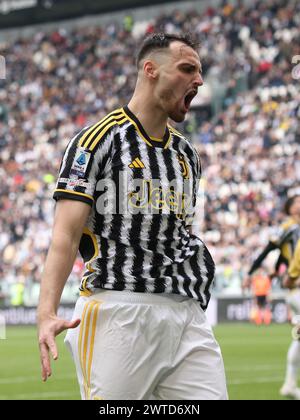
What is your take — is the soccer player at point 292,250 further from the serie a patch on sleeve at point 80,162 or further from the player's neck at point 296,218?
the serie a patch on sleeve at point 80,162

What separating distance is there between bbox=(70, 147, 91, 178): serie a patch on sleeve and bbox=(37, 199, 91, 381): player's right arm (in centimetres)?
14

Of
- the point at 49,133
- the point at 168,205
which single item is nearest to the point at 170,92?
the point at 168,205

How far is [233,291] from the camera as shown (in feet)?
80.3

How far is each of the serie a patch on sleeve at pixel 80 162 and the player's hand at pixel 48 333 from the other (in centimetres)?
69

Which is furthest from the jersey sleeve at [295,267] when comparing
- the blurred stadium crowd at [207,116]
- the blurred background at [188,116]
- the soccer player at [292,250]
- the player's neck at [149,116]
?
the blurred stadium crowd at [207,116]

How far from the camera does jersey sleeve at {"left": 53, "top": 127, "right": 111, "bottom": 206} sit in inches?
176

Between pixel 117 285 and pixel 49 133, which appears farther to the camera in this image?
pixel 49 133

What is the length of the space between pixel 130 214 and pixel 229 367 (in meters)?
9.70

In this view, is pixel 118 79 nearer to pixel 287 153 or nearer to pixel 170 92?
pixel 287 153

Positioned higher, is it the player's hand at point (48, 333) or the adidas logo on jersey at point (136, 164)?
the adidas logo on jersey at point (136, 164)

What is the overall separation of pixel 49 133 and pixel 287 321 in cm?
1264

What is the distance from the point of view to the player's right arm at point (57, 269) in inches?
162

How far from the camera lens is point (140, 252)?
14.9 ft

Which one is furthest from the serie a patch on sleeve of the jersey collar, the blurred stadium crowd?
the blurred stadium crowd
